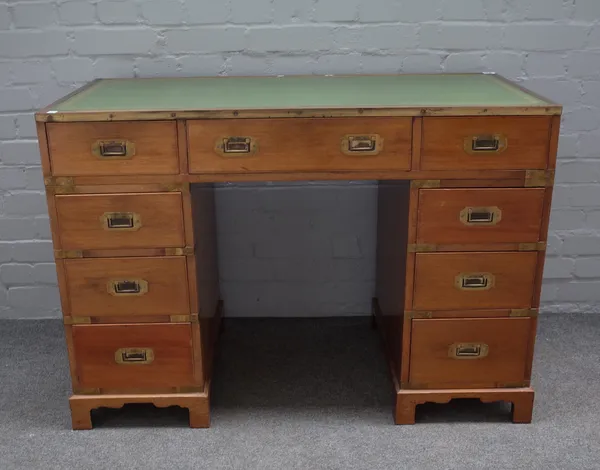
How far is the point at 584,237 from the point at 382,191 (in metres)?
0.84

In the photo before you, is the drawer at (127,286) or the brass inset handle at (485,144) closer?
the brass inset handle at (485,144)

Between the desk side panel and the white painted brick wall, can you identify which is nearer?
the desk side panel

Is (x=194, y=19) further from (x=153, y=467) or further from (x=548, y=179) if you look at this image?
(x=153, y=467)

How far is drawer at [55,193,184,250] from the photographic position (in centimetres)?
177

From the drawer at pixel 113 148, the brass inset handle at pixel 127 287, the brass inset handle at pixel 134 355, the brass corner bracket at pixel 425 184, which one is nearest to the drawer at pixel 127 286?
the brass inset handle at pixel 127 287

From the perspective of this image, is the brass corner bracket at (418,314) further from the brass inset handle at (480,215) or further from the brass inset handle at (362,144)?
the brass inset handle at (362,144)

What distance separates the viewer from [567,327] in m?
2.55

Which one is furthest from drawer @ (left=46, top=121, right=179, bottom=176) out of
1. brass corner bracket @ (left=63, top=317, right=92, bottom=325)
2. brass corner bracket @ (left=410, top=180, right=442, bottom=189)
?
brass corner bracket @ (left=410, top=180, right=442, bottom=189)

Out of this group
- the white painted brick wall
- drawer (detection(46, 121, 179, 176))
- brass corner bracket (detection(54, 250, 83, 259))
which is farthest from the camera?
the white painted brick wall

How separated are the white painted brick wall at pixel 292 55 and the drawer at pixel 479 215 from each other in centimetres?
66

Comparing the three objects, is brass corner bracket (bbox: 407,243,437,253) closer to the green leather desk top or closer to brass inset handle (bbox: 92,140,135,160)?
the green leather desk top

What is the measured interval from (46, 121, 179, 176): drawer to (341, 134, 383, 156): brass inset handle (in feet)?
1.43

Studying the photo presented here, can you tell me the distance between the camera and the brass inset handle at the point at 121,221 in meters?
1.79

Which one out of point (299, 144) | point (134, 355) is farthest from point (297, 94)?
point (134, 355)
